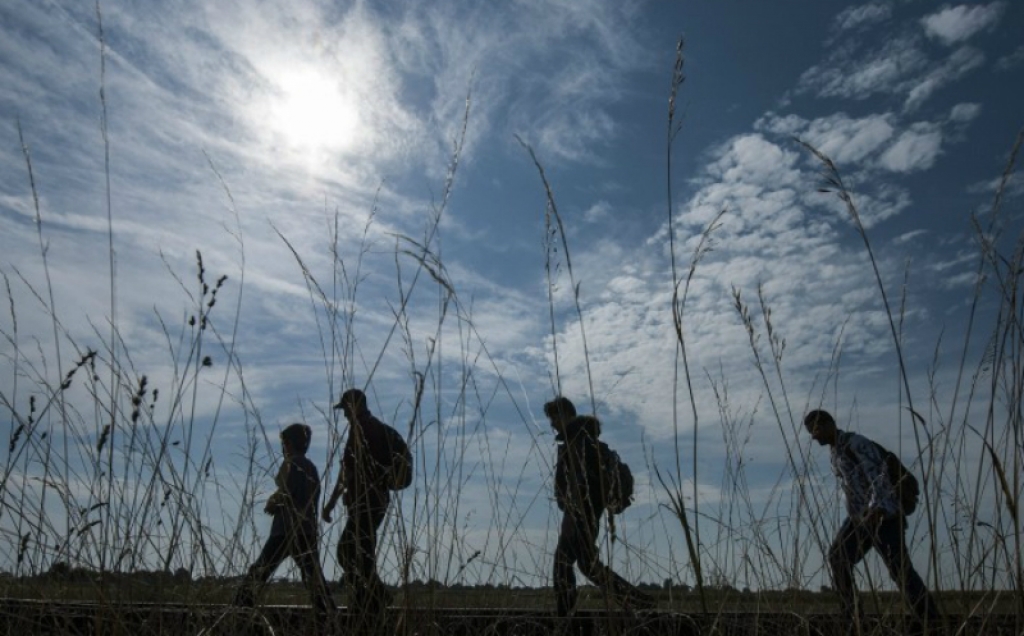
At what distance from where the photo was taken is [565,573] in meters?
3.72

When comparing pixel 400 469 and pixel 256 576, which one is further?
pixel 400 469

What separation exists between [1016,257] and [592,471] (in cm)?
287

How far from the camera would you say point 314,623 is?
1813 mm

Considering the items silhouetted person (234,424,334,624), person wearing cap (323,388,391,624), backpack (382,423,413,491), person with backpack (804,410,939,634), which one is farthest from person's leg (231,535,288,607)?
person with backpack (804,410,939,634)

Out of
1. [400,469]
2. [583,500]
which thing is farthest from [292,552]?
[583,500]

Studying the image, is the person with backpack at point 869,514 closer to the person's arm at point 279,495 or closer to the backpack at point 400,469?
the backpack at point 400,469

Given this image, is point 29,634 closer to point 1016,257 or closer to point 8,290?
point 8,290

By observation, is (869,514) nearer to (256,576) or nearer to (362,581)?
(362,581)

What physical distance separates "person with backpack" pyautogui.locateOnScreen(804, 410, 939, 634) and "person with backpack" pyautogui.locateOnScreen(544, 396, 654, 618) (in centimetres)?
54

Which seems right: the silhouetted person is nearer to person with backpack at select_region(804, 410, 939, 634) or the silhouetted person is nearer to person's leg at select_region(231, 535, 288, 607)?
person's leg at select_region(231, 535, 288, 607)

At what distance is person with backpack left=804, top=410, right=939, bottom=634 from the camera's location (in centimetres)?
185

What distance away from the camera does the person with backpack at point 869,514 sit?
1.85 metres

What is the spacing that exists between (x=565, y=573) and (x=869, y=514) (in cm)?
198

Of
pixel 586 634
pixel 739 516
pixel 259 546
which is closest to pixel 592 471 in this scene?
pixel 586 634
